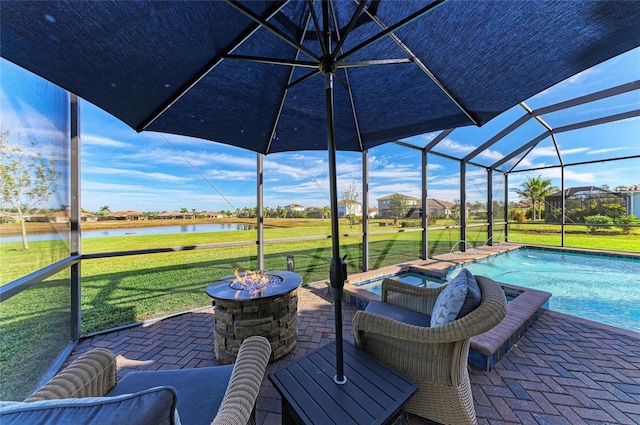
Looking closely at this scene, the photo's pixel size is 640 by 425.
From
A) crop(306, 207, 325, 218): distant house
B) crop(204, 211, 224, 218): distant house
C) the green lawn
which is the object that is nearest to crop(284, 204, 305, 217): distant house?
crop(306, 207, 325, 218): distant house

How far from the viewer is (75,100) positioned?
2756 millimetres

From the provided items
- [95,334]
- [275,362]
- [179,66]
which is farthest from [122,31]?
[95,334]

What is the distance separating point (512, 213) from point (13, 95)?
42.5ft

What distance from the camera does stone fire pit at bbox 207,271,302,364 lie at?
230cm

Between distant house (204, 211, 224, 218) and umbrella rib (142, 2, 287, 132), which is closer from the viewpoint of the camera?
umbrella rib (142, 2, 287, 132)

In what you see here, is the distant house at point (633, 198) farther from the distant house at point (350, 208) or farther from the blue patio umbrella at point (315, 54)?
the blue patio umbrella at point (315, 54)

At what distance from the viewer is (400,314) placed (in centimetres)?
230

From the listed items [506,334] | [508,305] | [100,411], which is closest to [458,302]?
[506,334]

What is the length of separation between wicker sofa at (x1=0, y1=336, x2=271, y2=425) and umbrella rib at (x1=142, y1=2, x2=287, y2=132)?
69.3 inches

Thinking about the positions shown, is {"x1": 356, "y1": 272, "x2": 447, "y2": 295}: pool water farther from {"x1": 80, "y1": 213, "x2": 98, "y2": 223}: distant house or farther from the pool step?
{"x1": 80, "y1": 213, "x2": 98, "y2": 223}: distant house

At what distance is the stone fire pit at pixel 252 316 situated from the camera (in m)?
2.30

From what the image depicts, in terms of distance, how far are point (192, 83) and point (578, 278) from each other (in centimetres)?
888

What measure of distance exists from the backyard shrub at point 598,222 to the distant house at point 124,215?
13.7 meters

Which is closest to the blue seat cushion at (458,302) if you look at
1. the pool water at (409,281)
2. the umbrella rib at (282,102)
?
the umbrella rib at (282,102)
